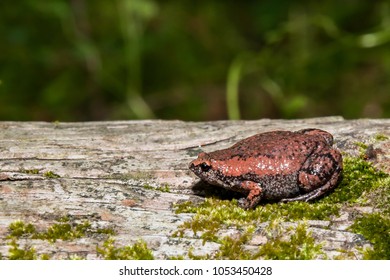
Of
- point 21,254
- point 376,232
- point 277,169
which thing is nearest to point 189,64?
point 277,169

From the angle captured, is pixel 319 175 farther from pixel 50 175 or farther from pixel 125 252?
pixel 50 175

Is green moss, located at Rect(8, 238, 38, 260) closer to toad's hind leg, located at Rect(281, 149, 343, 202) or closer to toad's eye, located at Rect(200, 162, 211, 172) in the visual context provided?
toad's eye, located at Rect(200, 162, 211, 172)

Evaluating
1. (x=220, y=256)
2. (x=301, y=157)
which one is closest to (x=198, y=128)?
(x=301, y=157)

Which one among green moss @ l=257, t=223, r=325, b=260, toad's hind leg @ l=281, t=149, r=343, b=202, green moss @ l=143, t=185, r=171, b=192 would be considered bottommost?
Answer: green moss @ l=257, t=223, r=325, b=260

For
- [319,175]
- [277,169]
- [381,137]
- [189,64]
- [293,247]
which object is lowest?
[293,247]

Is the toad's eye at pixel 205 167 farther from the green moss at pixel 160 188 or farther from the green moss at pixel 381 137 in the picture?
the green moss at pixel 381 137

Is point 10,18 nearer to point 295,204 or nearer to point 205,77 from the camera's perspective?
point 205,77

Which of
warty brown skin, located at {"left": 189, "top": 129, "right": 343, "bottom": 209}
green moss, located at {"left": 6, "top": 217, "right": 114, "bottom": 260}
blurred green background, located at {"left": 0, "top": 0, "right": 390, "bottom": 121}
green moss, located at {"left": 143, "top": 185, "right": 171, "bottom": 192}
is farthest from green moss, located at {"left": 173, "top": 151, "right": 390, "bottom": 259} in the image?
blurred green background, located at {"left": 0, "top": 0, "right": 390, "bottom": 121}
